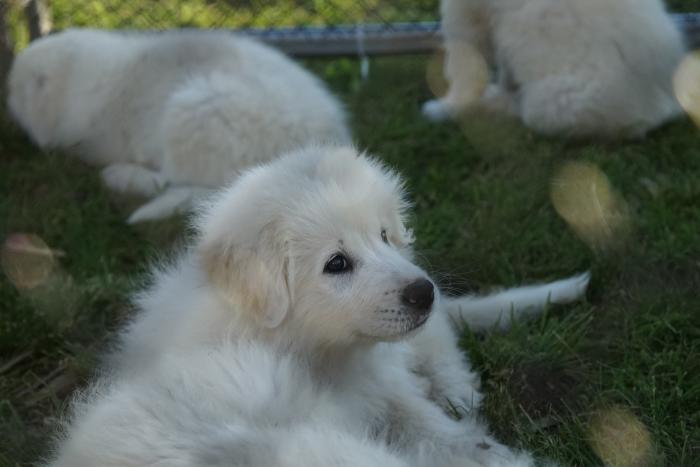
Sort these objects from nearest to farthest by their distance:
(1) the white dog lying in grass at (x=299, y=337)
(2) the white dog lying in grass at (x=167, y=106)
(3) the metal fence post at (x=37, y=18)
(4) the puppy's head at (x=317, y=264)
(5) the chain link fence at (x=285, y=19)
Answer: (1) the white dog lying in grass at (x=299, y=337) < (4) the puppy's head at (x=317, y=264) < (2) the white dog lying in grass at (x=167, y=106) < (3) the metal fence post at (x=37, y=18) < (5) the chain link fence at (x=285, y=19)

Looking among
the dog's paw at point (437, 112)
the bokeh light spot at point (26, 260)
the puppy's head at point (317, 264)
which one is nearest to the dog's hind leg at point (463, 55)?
the dog's paw at point (437, 112)

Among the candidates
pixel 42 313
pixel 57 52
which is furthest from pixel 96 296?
pixel 57 52

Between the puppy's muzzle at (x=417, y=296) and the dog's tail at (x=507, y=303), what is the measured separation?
2.65 feet

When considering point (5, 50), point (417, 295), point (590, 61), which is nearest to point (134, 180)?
point (5, 50)

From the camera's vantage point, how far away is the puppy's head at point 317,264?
2900 mm

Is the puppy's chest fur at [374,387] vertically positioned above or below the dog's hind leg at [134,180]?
above

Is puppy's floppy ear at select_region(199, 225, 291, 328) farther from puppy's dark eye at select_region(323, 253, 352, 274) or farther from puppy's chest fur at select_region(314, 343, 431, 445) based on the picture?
puppy's chest fur at select_region(314, 343, 431, 445)

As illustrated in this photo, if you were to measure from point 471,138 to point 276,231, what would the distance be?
3041mm

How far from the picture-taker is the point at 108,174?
18.5 ft

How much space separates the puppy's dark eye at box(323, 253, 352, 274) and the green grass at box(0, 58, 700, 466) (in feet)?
2.37

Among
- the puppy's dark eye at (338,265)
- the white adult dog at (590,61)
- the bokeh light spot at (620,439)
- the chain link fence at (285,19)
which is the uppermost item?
the puppy's dark eye at (338,265)

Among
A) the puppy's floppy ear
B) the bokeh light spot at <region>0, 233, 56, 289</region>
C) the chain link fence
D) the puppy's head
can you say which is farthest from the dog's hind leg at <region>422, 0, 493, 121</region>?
the puppy's floppy ear

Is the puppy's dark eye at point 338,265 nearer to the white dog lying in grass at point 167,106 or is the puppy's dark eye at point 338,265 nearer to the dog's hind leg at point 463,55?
the white dog lying in grass at point 167,106

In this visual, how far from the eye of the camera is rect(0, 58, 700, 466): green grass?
10.4 feet
